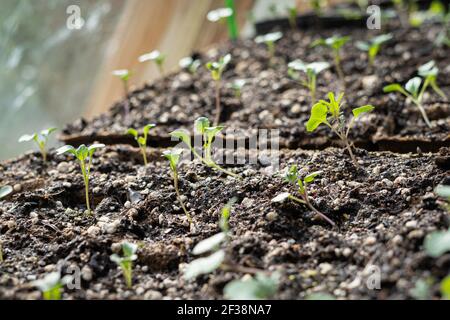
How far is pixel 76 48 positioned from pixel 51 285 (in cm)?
189

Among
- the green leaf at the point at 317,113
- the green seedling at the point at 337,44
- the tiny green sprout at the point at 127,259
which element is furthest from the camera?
the green seedling at the point at 337,44

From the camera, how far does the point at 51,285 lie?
0.98m

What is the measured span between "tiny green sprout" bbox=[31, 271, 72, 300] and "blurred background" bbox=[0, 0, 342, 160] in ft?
5.73

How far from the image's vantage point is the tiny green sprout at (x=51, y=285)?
98 centimetres

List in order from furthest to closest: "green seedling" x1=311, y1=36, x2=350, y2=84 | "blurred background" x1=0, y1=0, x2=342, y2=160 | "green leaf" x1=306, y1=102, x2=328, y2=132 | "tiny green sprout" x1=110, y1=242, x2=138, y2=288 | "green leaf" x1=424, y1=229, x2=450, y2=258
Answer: "blurred background" x1=0, y1=0, x2=342, y2=160 → "green seedling" x1=311, y1=36, x2=350, y2=84 → "green leaf" x1=306, y1=102, x2=328, y2=132 → "tiny green sprout" x1=110, y1=242, x2=138, y2=288 → "green leaf" x1=424, y1=229, x2=450, y2=258

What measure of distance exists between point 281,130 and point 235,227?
1.96 ft

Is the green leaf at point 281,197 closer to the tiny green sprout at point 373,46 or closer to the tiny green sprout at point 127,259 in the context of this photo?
the tiny green sprout at point 127,259

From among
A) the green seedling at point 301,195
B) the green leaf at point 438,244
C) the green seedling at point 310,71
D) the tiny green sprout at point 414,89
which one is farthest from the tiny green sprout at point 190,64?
the green leaf at point 438,244

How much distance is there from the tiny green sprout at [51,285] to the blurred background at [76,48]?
1746 millimetres

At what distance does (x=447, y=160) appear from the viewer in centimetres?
130

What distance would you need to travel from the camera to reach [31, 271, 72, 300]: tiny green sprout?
98 cm

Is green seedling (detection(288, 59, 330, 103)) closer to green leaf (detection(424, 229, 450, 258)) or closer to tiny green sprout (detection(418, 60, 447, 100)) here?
tiny green sprout (detection(418, 60, 447, 100))

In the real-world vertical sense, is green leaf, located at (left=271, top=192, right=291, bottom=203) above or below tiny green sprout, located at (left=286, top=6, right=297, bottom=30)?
below

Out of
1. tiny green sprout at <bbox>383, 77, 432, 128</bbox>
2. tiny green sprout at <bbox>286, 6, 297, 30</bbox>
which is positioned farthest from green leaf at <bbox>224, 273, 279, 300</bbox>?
tiny green sprout at <bbox>286, 6, 297, 30</bbox>
